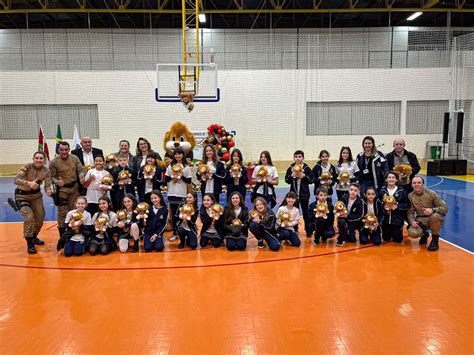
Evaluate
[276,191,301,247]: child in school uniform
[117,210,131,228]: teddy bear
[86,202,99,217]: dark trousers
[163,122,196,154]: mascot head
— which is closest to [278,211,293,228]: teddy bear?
[276,191,301,247]: child in school uniform

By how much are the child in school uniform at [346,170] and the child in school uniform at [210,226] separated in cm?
209

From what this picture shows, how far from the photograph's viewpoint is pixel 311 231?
6.13 meters

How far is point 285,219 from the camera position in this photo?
5.73 m

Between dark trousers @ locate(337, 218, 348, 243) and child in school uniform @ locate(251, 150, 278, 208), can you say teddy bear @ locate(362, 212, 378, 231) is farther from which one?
child in school uniform @ locate(251, 150, 278, 208)

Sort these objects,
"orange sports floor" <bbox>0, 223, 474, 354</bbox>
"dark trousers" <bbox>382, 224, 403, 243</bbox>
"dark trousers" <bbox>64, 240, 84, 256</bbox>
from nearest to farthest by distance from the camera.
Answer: "orange sports floor" <bbox>0, 223, 474, 354</bbox>
"dark trousers" <bbox>64, 240, 84, 256</bbox>
"dark trousers" <bbox>382, 224, 403, 243</bbox>

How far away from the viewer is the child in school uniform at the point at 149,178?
20.7 ft

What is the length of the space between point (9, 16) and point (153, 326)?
18059 mm

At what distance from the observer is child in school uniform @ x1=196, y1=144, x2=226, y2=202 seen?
21.0ft

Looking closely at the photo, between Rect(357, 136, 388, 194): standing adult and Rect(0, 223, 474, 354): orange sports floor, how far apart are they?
1260mm

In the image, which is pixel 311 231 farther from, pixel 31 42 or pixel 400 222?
pixel 31 42

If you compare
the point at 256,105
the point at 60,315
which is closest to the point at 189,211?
the point at 60,315

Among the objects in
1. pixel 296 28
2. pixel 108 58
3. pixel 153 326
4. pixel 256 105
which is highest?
pixel 296 28

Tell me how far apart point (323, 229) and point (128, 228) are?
9.54 ft

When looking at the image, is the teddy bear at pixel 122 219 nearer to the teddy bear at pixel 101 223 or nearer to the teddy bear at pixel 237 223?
the teddy bear at pixel 101 223
